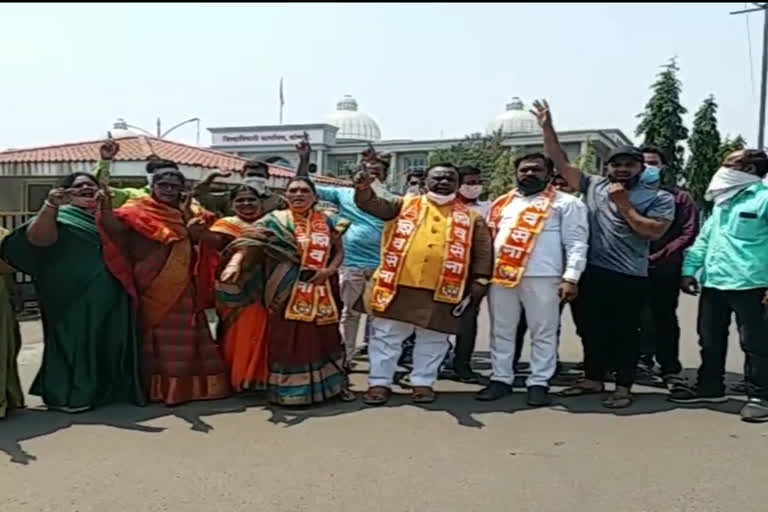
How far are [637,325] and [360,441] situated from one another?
2091mm

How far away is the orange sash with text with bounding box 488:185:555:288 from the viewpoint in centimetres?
512

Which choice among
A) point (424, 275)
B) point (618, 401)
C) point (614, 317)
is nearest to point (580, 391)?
point (618, 401)

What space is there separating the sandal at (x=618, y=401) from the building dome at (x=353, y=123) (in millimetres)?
41698

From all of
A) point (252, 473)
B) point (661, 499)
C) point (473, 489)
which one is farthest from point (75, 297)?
point (661, 499)

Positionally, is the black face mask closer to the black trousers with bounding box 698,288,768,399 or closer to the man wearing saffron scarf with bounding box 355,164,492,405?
the man wearing saffron scarf with bounding box 355,164,492,405

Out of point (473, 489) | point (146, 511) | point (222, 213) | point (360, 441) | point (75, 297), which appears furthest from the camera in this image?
point (222, 213)

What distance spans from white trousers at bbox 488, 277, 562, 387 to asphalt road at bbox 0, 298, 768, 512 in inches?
9.2

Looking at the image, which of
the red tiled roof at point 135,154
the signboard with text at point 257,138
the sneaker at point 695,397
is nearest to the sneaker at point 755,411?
the sneaker at point 695,397

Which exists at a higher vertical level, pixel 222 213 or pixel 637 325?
pixel 222 213

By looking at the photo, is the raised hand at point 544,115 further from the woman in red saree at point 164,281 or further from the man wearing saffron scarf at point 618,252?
the woman in red saree at point 164,281

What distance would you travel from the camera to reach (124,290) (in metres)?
5.08

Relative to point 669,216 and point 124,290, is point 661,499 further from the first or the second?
point 124,290

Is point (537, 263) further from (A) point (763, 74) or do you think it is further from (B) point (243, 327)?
(A) point (763, 74)

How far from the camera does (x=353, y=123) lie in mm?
47875
